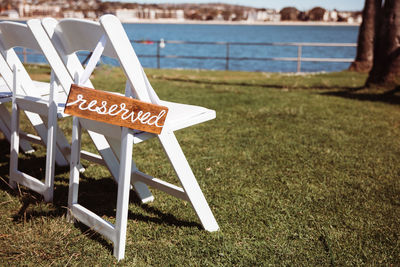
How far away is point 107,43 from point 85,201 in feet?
4.59

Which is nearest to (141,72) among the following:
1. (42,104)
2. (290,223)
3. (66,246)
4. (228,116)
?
(42,104)

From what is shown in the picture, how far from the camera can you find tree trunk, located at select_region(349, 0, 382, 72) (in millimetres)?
11344

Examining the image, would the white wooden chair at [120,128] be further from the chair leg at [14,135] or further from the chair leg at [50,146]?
the chair leg at [14,135]

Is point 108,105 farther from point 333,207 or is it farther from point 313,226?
point 333,207

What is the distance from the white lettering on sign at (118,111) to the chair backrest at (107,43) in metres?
0.10

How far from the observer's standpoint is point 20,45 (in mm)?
2521

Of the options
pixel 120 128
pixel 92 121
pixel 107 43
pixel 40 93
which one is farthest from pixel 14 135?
pixel 107 43

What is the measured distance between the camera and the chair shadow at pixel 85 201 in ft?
8.25

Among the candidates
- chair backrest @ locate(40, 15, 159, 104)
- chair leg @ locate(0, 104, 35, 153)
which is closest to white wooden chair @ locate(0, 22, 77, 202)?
chair backrest @ locate(40, 15, 159, 104)

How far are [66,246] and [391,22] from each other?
24.5ft

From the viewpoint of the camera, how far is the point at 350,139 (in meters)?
4.56

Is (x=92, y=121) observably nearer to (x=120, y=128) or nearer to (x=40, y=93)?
(x=120, y=128)

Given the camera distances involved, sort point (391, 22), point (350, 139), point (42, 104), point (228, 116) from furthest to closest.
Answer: point (391, 22)
point (228, 116)
point (350, 139)
point (42, 104)

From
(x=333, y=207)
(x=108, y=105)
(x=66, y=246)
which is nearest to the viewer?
(x=108, y=105)
